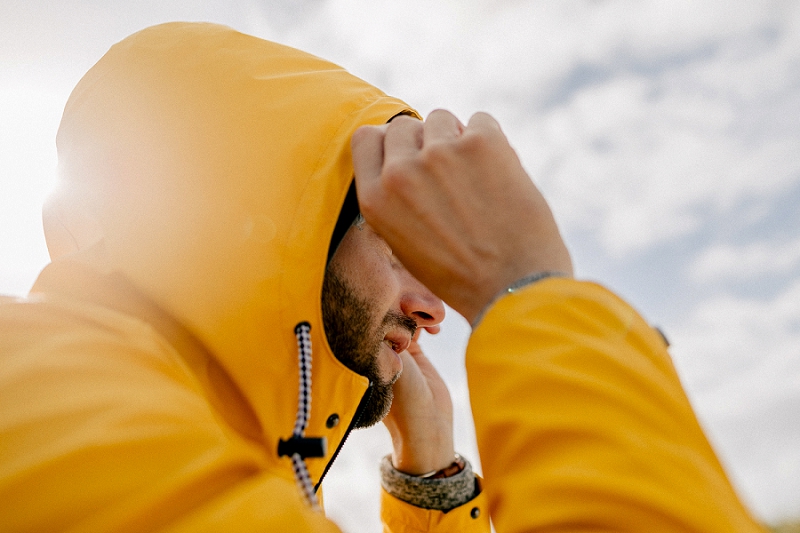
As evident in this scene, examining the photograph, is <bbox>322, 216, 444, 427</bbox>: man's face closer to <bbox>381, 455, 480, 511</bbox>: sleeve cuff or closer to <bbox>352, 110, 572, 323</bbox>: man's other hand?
<bbox>352, 110, 572, 323</bbox>: man's other hand

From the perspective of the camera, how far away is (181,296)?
1.62 metres

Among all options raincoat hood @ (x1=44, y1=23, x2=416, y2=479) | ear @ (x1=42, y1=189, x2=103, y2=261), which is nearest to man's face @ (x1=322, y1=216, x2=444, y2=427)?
raincoat hood @ (x1=44, y1=23, x2=416, y2=479)

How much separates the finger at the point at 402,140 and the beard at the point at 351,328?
25.2 inches

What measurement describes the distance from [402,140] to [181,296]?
2.66 feet

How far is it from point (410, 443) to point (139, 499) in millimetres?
2587

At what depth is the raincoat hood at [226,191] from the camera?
64.1 inches

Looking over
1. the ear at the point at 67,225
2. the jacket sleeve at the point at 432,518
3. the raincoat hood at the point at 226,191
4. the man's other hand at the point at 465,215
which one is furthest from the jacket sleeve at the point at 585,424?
the jacket sleeve at the point at 432,518

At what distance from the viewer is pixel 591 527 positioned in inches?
38.4

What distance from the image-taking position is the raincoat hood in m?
1.63

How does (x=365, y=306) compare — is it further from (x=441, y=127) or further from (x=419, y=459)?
(x=419, y=459)

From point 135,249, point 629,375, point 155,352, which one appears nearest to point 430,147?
point 629,375

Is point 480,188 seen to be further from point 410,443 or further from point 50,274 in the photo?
point 410,443

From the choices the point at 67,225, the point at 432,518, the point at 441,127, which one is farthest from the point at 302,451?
the point at 432,518

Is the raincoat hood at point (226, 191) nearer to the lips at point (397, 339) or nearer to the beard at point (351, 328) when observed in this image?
the beard at point (351, 328)
